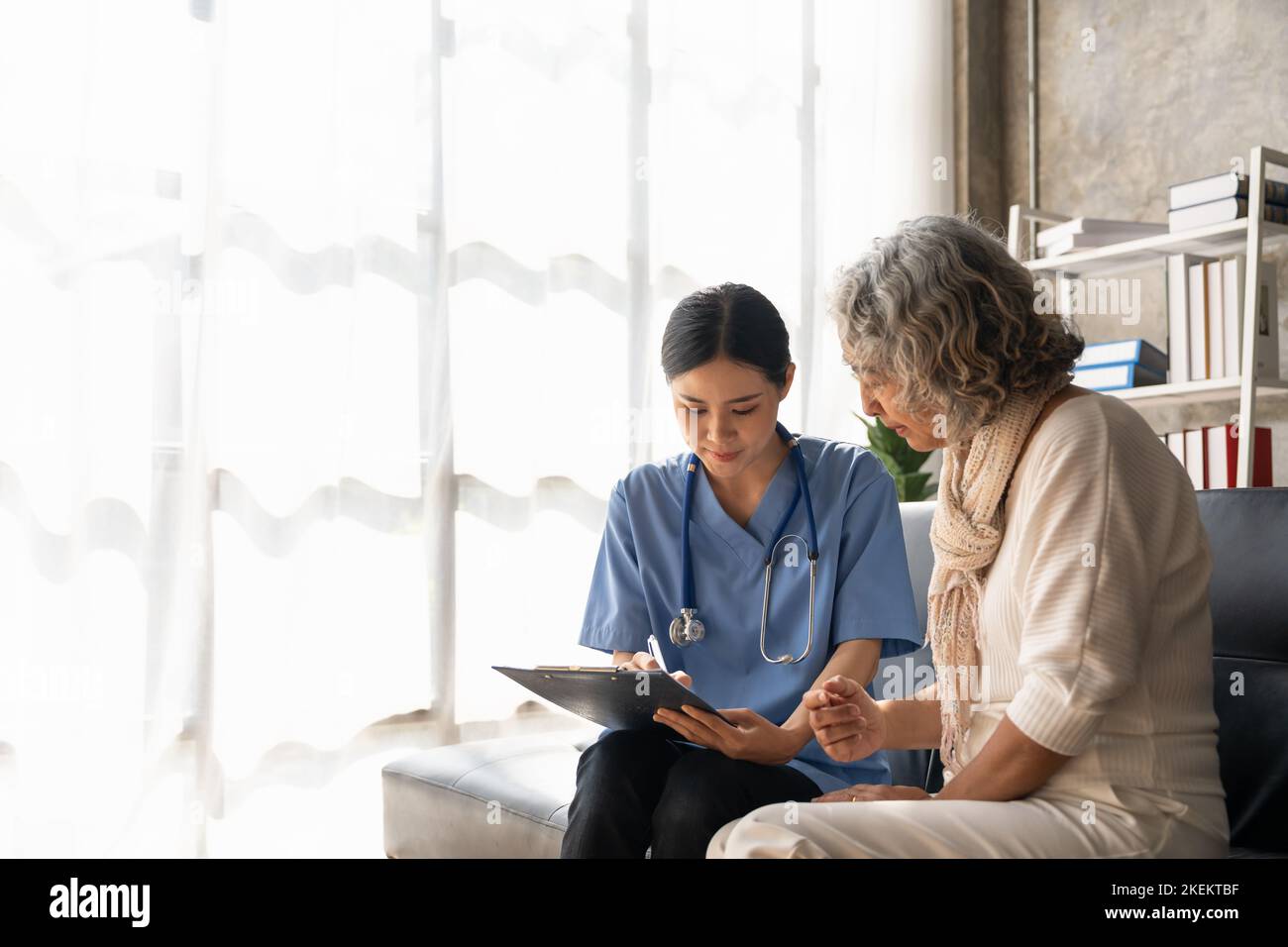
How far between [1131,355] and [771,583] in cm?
184

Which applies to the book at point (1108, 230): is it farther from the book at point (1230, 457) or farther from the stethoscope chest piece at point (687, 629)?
the stethoscope chest piece at point (687, 629)

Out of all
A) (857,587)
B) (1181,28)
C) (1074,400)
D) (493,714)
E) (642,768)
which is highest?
(1181,28)

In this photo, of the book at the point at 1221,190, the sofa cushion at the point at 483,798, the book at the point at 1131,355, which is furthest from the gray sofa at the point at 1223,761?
the book at the point at 1221,190

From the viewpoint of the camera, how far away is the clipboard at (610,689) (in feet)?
4.02

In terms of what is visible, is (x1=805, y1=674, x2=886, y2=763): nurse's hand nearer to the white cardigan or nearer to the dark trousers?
the dark trousers

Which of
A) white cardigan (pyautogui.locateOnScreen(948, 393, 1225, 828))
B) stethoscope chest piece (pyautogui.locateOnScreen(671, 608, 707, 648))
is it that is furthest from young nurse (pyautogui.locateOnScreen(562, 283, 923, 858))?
white cardigan (pyautogui.locateOnScreen(948, 393, 1225, 828))

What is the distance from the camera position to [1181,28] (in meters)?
3.26

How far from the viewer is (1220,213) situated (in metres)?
2.78

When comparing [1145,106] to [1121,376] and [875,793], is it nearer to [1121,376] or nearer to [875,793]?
[1121,376]

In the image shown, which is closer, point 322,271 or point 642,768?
point 642,768

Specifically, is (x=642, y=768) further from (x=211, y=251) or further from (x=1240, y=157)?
(x=1240, y=157)

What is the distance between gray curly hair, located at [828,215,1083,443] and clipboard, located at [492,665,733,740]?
429mm
